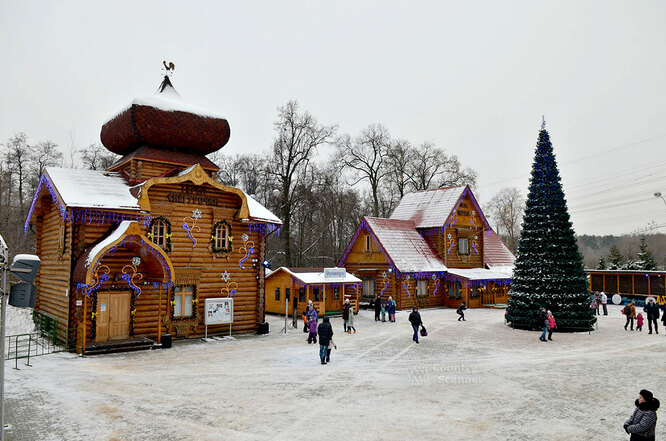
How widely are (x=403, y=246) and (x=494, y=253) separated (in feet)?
33.0

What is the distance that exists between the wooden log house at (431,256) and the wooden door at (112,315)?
702 inches

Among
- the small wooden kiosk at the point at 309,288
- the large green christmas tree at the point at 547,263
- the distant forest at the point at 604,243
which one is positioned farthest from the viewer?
the distant forest at the point at 604,243

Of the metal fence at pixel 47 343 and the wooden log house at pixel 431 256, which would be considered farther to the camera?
the wooden log house at pixel 431 256

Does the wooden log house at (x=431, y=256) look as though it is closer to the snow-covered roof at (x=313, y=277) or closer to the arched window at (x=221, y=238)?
the snow-covered roof at (x=313, y=277)

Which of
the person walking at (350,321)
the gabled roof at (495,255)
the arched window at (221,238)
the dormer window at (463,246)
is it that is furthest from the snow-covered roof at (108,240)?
the gabled roof at (495,255)

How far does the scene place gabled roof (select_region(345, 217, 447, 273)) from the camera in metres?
32.4

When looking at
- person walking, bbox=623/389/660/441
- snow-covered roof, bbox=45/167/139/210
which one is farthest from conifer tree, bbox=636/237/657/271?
snow-covered roof, bbox=45/167/139/210

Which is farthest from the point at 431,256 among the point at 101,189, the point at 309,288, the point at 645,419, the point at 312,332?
the point at 645,419

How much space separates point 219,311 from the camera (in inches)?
777

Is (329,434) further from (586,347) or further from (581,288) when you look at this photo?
(581,288)

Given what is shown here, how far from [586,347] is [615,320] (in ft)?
34.4

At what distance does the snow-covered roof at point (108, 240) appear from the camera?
52.9 ft

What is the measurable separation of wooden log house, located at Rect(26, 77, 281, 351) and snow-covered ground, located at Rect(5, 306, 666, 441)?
6.74ft

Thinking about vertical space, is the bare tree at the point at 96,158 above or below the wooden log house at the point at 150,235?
above
